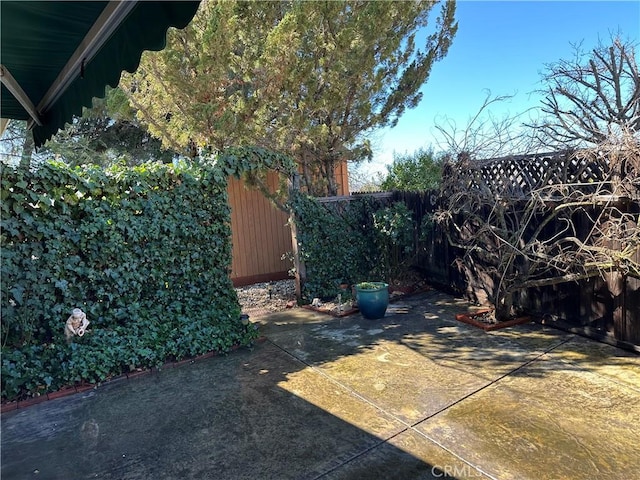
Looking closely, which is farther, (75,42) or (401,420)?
(401,420)

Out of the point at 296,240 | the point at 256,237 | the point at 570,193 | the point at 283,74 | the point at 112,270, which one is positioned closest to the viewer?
the point at 112,270

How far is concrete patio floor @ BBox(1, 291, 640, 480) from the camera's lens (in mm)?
2287

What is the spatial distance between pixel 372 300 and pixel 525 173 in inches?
91.2

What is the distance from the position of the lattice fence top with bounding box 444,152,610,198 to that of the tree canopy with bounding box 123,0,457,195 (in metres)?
1.95

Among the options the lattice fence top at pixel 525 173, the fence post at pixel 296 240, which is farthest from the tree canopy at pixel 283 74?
the lattice fence top at pixel 525 173

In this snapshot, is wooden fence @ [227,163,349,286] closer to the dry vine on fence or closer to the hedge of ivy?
the hedge of ivy

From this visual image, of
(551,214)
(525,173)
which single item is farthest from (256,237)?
→ (551,214)

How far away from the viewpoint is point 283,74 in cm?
529

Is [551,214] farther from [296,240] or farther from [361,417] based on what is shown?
[296,240]

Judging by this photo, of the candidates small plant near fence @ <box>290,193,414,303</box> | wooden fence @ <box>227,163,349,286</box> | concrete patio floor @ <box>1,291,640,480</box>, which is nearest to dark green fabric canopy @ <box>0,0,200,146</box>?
concrete patio floor @ <box>1,291,640,480</box>

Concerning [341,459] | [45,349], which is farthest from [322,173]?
[341,459]

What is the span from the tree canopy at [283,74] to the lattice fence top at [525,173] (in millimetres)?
1951

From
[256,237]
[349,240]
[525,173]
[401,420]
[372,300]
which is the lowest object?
[401,420]

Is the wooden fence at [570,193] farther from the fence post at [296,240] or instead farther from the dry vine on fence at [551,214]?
the fence post at [296,240]
